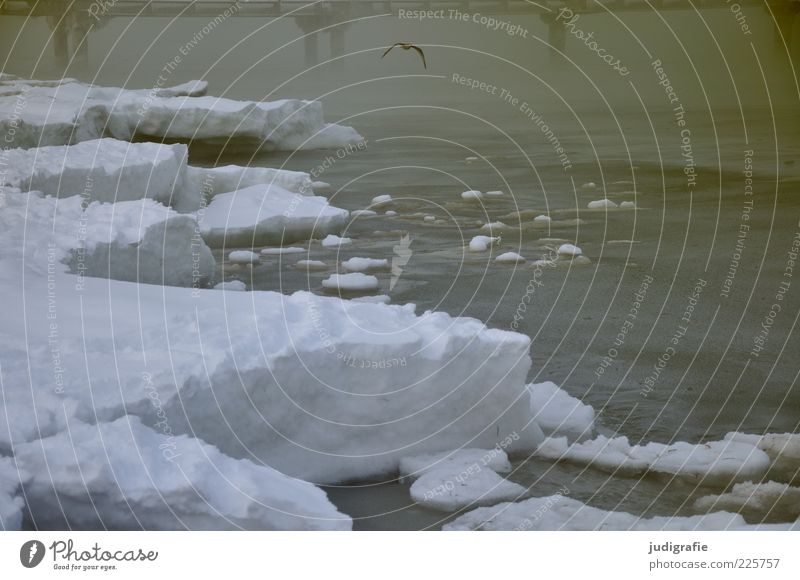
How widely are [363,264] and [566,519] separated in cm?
278

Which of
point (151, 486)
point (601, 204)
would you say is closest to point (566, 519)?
point (151, 486)

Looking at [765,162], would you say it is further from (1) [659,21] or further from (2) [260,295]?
(2) [260,295]

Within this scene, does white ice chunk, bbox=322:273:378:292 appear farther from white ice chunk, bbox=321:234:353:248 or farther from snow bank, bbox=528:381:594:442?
snow bank, bbox=528:381:594:442

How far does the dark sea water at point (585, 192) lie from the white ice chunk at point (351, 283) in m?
0.08

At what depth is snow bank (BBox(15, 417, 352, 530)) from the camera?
3.23 m

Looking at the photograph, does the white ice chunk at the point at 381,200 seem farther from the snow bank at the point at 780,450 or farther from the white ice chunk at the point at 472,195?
the snow bank at the point at 780,450

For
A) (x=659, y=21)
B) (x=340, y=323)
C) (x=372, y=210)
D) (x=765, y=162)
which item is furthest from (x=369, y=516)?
(x=659, y=21)

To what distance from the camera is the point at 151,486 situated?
3.23 meters

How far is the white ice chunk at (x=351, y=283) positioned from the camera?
5.82m

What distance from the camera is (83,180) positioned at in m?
5.98

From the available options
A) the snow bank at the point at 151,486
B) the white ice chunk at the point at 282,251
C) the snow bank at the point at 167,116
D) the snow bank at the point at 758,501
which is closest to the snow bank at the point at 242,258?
the white ice chunk at the point at 282,251

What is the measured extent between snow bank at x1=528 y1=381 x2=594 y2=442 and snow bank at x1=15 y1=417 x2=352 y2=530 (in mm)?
1106

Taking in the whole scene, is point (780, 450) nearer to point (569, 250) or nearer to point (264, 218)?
point (569, 250)

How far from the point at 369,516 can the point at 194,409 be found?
29.4 inches
